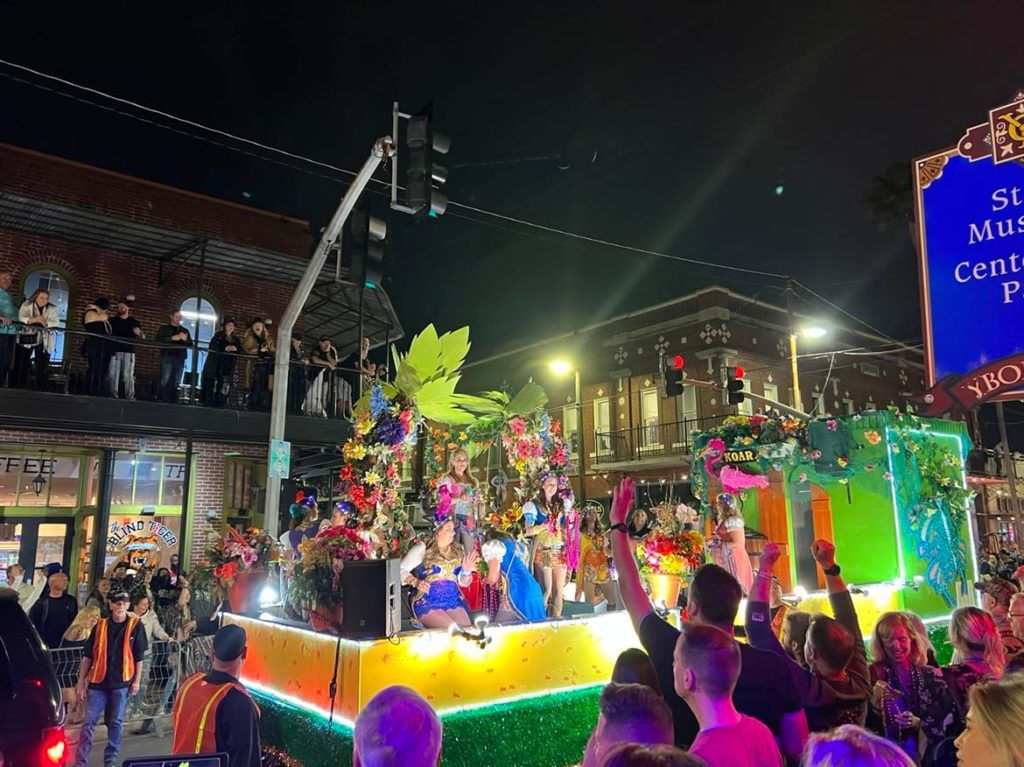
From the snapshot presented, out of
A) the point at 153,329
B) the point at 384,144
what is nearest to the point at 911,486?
the point at 384,144

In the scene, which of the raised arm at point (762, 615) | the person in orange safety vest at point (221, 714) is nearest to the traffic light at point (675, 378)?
the raised arm at point (762, 615)

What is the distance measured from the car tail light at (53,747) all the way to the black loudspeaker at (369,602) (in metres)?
2.57

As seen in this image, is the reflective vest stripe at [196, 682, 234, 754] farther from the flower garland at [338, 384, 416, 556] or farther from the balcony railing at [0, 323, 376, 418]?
the balcony railing at [0, 323, 376, 418]

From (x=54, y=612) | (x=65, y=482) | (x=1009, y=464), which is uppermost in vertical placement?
(x=1009, y=464)

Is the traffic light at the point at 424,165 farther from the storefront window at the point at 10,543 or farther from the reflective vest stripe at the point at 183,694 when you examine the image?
the storefront window at the point at 10,543

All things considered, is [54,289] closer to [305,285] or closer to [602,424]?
[305,285]

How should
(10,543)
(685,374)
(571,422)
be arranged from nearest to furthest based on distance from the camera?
(10,543), (685,374), (571,422)

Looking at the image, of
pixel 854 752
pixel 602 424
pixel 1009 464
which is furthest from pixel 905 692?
pixel 602 424

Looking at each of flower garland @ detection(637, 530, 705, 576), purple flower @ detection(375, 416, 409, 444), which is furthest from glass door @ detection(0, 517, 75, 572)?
flower garland @ detection(637, 530, 705, 576)

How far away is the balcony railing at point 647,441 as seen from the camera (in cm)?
2755

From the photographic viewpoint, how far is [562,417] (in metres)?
33.1

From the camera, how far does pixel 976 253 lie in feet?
21.0

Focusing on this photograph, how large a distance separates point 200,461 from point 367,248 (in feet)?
31.4

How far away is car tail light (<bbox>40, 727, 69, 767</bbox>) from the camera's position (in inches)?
139
